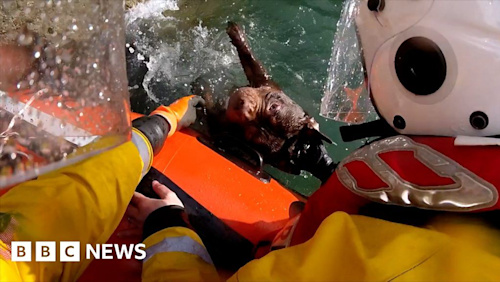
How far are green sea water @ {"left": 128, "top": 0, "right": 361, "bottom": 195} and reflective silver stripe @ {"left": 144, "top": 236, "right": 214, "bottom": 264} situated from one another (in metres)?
1.48

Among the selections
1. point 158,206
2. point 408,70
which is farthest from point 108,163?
point 408,70

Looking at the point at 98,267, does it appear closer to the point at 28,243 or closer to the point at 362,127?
the point at 28,243

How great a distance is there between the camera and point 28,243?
3.74ft

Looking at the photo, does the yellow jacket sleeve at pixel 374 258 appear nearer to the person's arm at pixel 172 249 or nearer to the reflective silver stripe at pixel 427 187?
the reflective silver stripe at pixel 427 187

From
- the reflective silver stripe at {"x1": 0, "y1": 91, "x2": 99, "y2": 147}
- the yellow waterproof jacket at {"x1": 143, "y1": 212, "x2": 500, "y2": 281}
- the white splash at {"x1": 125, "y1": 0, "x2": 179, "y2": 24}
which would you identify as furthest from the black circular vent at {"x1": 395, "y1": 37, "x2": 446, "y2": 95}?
the white splash at {"x1": 125, "y1": 0, "x2": 179, "y2": 24}

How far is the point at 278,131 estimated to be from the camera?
8.32ft

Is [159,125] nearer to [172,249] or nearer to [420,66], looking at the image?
[172,249]

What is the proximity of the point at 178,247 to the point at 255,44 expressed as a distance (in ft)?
7.80

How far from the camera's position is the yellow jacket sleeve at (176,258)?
1.20m

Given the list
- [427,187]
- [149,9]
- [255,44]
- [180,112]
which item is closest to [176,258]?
[427,187]

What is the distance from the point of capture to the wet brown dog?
8.13 feet

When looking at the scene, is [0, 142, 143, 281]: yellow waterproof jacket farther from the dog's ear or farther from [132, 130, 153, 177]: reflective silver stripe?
the dog's ear

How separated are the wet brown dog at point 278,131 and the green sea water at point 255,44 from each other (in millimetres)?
286

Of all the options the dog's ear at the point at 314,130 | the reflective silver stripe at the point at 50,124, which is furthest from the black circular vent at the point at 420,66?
the dog's ear at the point at 314,130
